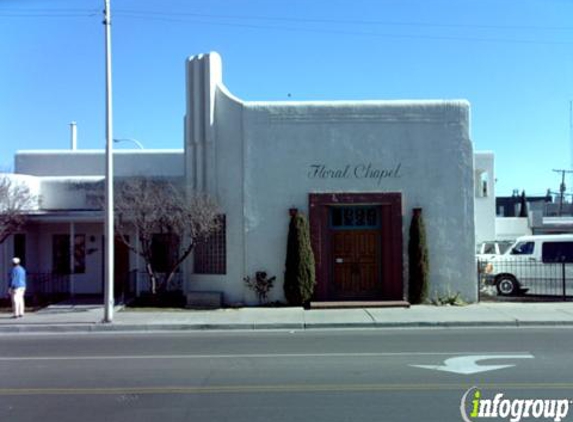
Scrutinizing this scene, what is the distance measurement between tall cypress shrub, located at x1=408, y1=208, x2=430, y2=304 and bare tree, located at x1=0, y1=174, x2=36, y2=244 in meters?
11.6

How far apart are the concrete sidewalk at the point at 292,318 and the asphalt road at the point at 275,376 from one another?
161 centimetres

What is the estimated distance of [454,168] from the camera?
1869 centimetres

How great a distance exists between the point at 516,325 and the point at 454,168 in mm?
5682

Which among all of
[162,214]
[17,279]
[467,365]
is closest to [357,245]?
[162,214]

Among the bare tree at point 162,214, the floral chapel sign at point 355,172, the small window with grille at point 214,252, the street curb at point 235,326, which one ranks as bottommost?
the street curb at point 235,326

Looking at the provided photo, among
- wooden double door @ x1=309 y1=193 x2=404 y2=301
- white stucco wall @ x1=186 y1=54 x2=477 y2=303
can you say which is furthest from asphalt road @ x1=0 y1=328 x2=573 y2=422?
white stucco wall @ x1=186 y1=54 x2=477 y2=303

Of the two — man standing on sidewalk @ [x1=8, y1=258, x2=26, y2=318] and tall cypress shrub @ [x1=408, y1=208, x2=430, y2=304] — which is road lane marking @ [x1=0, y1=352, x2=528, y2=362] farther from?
tall cypress shrub @ [x1=408, y1=208, x2=430, y2=304]

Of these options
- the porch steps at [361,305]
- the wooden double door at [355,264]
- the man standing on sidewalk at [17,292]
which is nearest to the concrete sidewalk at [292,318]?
the man standing on sidewalk at [17,292]

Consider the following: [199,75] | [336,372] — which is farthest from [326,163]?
[336,372]

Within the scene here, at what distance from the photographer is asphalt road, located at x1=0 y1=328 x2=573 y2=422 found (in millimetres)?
6805

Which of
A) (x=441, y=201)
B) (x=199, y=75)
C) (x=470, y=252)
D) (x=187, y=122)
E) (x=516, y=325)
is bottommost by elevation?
(x=516, y=325)

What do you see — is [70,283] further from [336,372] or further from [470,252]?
[336,372]

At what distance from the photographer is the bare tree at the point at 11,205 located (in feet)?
59.3

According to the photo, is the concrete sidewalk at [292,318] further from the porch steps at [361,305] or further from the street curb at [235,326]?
the porch steps at [361,305]
